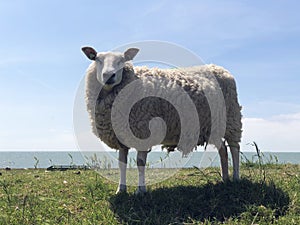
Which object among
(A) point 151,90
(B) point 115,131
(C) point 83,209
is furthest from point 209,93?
(C) point 83,209

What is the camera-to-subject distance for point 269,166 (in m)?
8.09

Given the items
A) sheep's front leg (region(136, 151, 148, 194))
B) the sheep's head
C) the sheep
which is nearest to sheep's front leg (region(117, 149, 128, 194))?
the sheep

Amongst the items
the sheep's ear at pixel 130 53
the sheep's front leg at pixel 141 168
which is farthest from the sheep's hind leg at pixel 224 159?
the sheep's ear at pixel 130 53

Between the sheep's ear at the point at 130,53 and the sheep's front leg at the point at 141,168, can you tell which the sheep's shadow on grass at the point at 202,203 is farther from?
the sheep's ear at the point at 130,53

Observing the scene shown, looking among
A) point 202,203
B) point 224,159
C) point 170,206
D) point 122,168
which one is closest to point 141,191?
point 122,168

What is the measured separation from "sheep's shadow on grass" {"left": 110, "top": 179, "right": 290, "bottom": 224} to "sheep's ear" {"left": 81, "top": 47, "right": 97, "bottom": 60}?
2.26 metres

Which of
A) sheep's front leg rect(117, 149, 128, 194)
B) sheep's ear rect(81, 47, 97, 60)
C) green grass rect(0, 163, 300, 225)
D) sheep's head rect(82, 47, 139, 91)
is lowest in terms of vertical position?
green grass rect(0, 163, 300, 225)

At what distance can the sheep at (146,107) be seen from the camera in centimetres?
540

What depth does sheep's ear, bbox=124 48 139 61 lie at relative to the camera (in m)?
5.79

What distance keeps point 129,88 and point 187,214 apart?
218 cm

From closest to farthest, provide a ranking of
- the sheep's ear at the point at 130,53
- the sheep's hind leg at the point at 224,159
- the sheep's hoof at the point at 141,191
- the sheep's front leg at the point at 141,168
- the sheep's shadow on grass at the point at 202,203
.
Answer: the sheep's shadow on grass at the point at 202,203 < the sheep's hoof at the point at 141,191 < the sheep's front leg at the point at 141,168 < the sheep's ear at the point at 130,53 < the sheep's hind leg at the point at 224,159

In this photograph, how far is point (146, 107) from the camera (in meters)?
5.43

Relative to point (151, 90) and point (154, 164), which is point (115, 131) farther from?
point (154, 164)

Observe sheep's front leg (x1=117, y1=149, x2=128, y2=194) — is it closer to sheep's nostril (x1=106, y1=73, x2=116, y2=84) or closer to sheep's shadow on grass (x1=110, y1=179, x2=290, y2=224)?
sheep's shadow on grass (x1=110, y1=179, x2=290, y2=224)
